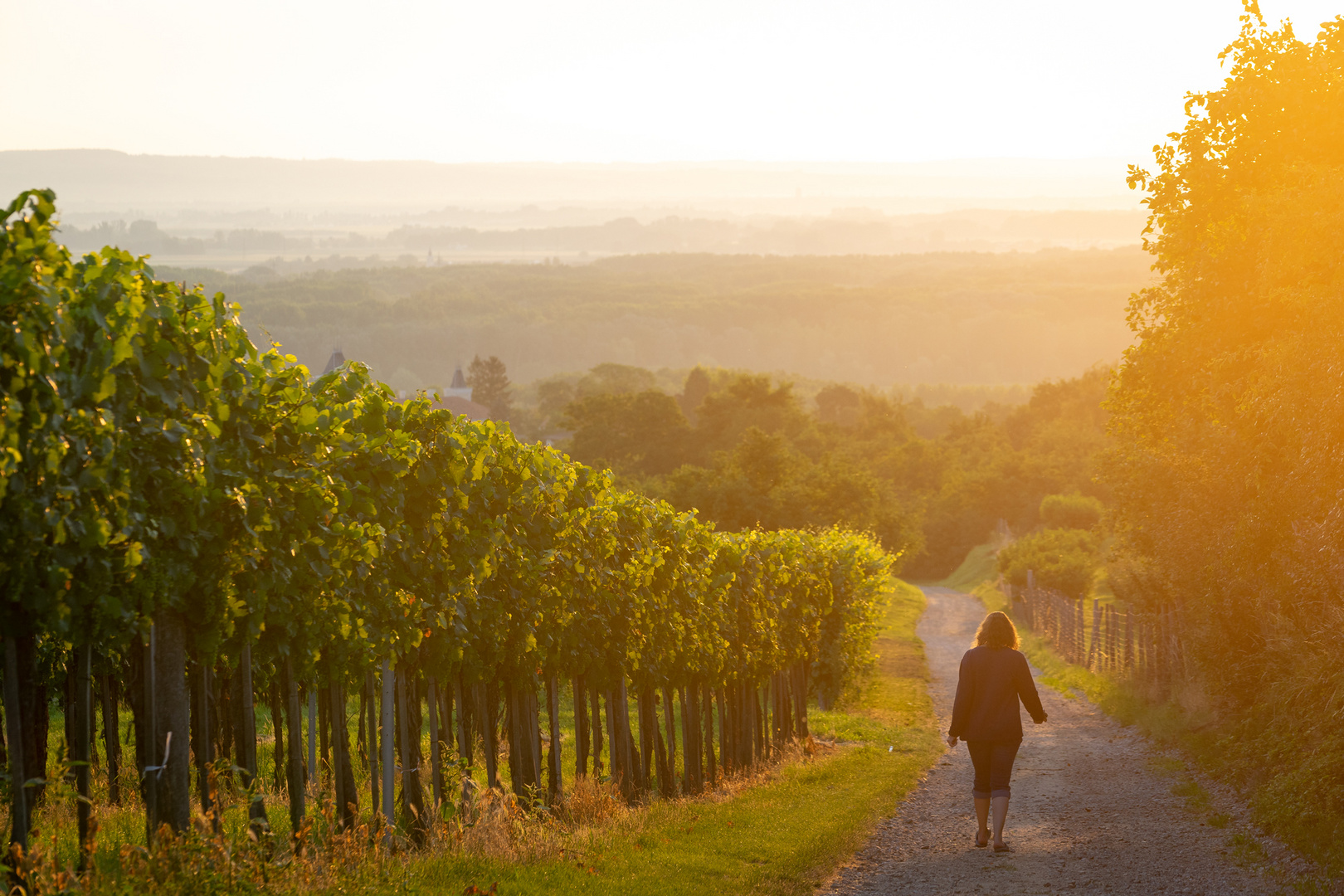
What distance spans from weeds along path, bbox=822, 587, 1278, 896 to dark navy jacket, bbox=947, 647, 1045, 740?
40.8 inches

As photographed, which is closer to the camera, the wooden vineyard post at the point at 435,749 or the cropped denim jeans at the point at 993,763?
the wooden vineyard post at the point at 435,749

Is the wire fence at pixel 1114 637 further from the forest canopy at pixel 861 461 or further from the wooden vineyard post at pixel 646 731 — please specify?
the forest canopy at pixel 861 461

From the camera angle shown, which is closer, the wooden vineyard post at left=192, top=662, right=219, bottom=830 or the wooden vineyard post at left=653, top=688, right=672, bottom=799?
the wooden vineyard post at left=192, top=662, right=219, bottom=830

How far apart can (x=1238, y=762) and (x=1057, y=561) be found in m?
37.2

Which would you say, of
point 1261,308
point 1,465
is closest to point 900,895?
point 1,465

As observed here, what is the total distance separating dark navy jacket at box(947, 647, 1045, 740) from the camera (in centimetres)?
934

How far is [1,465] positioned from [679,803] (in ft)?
27.7

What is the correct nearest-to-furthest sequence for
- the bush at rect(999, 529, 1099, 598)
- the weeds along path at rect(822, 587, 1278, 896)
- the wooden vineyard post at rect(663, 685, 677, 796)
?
the weeds along path at rect(822, 587, 1278, 896) < the wooden vineyard post at rect(663, 685, 677, 796) < the bush at rect(999, 529, 1099, 598)

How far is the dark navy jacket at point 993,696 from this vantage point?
9336 mm

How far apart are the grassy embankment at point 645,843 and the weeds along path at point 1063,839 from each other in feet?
1.35

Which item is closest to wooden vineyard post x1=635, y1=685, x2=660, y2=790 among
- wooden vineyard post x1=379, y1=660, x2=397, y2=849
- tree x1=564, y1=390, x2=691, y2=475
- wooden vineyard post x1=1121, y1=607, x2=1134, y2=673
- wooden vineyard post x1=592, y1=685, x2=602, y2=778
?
wooden vineyard post x1=592, y1=685, x2=602, y2=778

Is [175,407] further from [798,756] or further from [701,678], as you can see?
[798,756]

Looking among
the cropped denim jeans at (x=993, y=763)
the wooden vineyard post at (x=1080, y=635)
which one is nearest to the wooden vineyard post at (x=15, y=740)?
the cropped denim jeans at (x=993, y=763)

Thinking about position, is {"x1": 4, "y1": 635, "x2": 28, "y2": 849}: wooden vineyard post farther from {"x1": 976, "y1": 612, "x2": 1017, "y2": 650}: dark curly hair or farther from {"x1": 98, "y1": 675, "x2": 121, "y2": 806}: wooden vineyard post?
{"x1": 976, "y1": 612, "x2": 1017, "y2": 650}: dark curly hair
